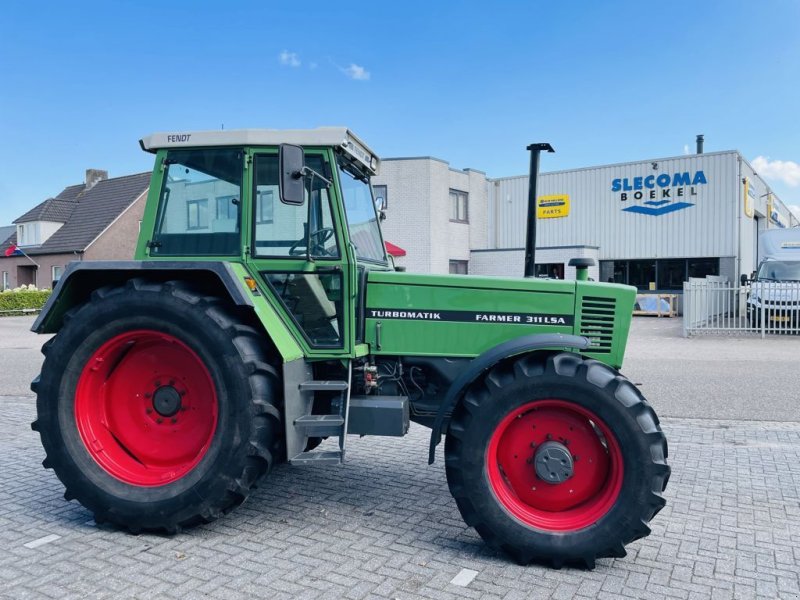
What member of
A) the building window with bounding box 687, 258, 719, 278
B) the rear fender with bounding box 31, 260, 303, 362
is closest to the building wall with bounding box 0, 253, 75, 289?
the building window with bounding box 687, 258, 719, 278

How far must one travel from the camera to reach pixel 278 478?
194 inches

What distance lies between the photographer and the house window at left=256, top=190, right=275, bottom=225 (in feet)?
13.3

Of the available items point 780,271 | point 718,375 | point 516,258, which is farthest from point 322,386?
point 516,258

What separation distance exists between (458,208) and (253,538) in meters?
23.4

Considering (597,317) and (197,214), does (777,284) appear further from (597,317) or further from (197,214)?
(197,214)

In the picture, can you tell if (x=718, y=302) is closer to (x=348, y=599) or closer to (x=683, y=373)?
(x=683, y=373)

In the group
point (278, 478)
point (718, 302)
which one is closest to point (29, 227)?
point (718, 302)

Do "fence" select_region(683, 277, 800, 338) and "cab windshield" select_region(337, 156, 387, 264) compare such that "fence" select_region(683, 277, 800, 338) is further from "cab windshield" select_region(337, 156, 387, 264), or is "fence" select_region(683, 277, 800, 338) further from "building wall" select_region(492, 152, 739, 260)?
"cab windshield" select_region(337, 156, 387, 264)

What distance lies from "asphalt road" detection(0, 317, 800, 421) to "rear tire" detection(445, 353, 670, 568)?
141 centimetres

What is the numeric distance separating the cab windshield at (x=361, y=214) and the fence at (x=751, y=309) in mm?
13098

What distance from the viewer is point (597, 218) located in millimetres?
24891

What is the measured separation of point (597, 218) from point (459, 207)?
5.48 metres

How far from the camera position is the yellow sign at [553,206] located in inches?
1003

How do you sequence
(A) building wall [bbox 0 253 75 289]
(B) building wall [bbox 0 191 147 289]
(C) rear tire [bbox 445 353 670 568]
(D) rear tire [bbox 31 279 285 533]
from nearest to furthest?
(C) rear tire [bbox 445 353 670 568] → (D) rear tire [bbox 31 279 285 533] → (B) building wall [bbox 0 191 147 289] → (A) building wall [bbox 0 253 75 289]
